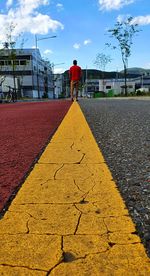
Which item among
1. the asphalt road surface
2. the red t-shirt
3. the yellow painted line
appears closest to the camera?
the yellow painted line

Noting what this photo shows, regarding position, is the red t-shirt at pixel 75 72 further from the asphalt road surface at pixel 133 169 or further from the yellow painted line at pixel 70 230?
the yellow painted line at pixel 70 230

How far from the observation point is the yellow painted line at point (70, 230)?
3.18 feet

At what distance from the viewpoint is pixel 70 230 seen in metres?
1.19

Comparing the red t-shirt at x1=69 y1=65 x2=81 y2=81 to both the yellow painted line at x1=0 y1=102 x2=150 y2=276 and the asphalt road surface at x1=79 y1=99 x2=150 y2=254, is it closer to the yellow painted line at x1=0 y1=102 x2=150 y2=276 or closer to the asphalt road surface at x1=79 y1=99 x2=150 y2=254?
the asphalt road surface at x1=79 y1=99 x2=150 y2=254

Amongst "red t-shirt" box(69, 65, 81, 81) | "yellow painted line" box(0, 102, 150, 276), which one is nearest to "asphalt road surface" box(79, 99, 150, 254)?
"yellow painted line" box(0, 102, 150, 276)

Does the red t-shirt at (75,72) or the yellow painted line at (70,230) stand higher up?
the red t-shirt at (75,72)

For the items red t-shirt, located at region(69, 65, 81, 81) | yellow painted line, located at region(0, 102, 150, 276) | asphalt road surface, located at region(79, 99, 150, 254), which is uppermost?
red t-shirt, located at region(69, 65, 81, 81)

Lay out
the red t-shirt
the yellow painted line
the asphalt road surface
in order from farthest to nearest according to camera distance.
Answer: the red t-shirt, the asphalt road surface, the yellow painted line

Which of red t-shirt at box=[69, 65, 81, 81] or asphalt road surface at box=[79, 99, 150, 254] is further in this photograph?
red t-shirt at box=[69, 65, 81, 81]

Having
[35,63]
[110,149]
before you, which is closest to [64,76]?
[35,63]

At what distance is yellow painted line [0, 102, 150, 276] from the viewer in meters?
0.97

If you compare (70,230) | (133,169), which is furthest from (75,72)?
(70,230)

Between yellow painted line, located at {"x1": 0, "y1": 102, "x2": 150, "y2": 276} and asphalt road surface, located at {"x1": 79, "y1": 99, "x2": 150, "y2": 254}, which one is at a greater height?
yellow painted line, located at {"x1": 0, "y1": 102, "x2": 150, "y2": 276}

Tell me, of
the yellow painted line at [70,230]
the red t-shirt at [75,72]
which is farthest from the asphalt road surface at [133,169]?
the red t-shirt at [75,72]
